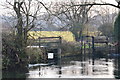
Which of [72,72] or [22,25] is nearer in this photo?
[72,72]

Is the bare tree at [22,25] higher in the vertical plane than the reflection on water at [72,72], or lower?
higher

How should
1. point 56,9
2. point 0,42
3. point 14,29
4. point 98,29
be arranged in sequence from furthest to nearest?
point 98,29 < point 56,9 < point 14,29 < point 0,42

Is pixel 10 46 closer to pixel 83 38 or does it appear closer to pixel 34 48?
pixel 34 48

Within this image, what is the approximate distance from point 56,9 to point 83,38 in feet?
34.9

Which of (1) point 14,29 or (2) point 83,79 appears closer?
(2) point 83,79

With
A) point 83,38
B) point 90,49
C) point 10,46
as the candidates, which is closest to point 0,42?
point 10,46

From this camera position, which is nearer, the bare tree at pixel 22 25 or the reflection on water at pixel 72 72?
the reflection on water at pixel 72 72

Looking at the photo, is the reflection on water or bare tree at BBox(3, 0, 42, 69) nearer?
the reflection on water

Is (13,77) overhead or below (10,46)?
below

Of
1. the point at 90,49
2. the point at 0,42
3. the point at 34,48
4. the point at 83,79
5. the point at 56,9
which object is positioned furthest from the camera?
the point at 90,49

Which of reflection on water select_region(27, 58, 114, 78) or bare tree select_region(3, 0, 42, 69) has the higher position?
bare tree select_region(3, 0, 42, 69)

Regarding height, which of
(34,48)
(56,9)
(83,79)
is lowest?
(83,79)

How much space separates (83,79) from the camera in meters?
9.47

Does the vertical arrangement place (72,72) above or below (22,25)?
below
